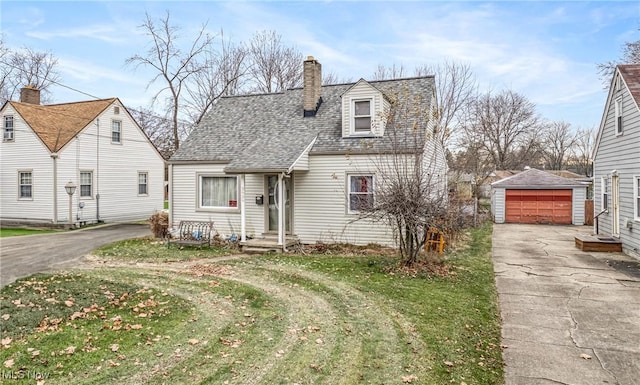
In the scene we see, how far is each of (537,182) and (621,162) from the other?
9809 mm

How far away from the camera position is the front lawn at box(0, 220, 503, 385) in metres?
4.47

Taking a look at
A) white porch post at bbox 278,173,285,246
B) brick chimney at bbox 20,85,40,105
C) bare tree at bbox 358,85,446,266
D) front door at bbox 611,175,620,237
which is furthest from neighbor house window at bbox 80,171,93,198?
front door at bbox 611,175,620,237

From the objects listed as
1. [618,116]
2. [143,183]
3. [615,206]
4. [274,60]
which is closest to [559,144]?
[274,60]

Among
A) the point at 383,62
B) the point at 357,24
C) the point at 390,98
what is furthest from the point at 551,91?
the point at 390,98

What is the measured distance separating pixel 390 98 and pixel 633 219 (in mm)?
8225

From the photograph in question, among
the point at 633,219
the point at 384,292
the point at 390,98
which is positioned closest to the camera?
the point at 384,292

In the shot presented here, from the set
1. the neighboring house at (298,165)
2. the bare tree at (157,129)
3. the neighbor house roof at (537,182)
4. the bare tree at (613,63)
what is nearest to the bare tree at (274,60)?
the bare tree at (157,129)

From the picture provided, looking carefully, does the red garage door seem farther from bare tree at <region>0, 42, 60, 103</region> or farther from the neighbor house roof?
bare tree at <region>0, 42, 60, 103</region>

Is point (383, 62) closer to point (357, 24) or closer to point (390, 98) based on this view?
point (357, 24)

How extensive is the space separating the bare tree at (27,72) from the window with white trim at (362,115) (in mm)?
29447

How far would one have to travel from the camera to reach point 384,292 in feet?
25.5

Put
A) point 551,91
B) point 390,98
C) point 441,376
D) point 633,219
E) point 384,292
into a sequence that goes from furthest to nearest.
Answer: point 551,91 → point 390,98 → point 633,219 → point 384,292 → point 441,376

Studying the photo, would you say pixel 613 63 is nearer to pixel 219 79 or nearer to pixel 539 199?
pixel 539 199

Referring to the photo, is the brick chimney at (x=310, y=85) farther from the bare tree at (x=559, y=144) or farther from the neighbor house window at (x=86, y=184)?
the bare tree at (x=559, y=144)
